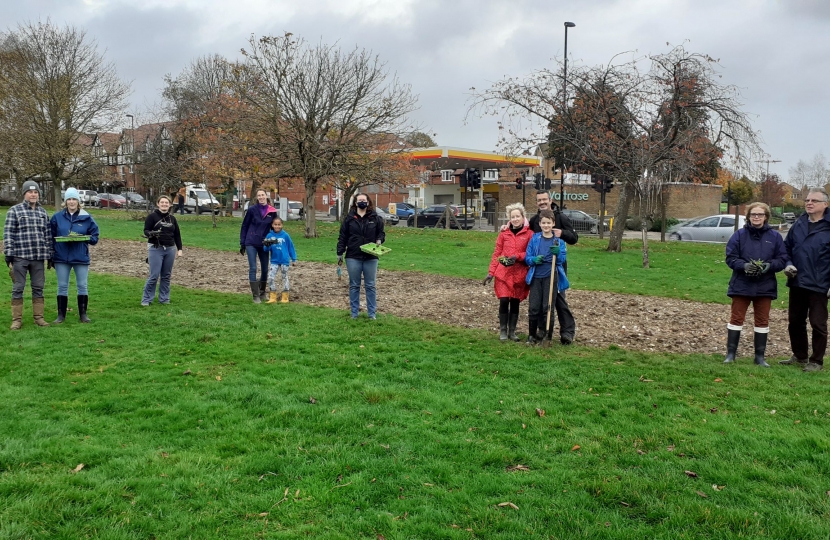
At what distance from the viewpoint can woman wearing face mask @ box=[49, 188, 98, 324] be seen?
861 cm

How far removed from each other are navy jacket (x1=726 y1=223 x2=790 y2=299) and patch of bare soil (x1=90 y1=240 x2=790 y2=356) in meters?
1.17

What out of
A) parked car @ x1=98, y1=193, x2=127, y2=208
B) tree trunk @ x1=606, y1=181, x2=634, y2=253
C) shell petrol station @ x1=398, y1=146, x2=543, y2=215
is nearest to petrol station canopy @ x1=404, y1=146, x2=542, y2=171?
shell petrol station @ x1=398, y1=146, x2=543, y2=215

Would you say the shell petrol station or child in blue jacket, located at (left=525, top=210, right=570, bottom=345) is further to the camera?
the shell petrol station

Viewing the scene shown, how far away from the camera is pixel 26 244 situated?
826cm

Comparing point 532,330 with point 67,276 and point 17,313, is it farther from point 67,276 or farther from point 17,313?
point 17,313

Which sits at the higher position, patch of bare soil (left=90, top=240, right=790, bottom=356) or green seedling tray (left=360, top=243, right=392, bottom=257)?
green seedling tray (left=360, top=243, right=392, bottom=257)

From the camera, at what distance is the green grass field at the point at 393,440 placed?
365cm

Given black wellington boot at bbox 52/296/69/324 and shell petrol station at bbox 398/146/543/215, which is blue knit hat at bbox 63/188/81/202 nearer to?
A: black wellington boot at bbox 52/296/69/324

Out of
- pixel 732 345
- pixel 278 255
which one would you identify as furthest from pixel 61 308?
pixel 732 345

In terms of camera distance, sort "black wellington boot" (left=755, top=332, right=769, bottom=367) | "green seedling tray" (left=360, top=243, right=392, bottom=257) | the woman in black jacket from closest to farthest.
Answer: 1. "black wellington boot" (left=755, top=332, right=769, bottom=367)
2. "green seedling tray" (left=360, top=243, right=392, bottom=257)
3. the woman in black jacket

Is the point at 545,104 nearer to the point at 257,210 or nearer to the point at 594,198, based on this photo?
the point at 257,210

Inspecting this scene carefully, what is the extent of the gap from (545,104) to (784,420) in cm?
1871

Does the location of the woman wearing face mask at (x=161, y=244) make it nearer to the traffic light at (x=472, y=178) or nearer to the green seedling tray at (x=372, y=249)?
the green seedling tray at (x=372, y=249)

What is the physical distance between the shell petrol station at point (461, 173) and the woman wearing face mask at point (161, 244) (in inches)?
1225
